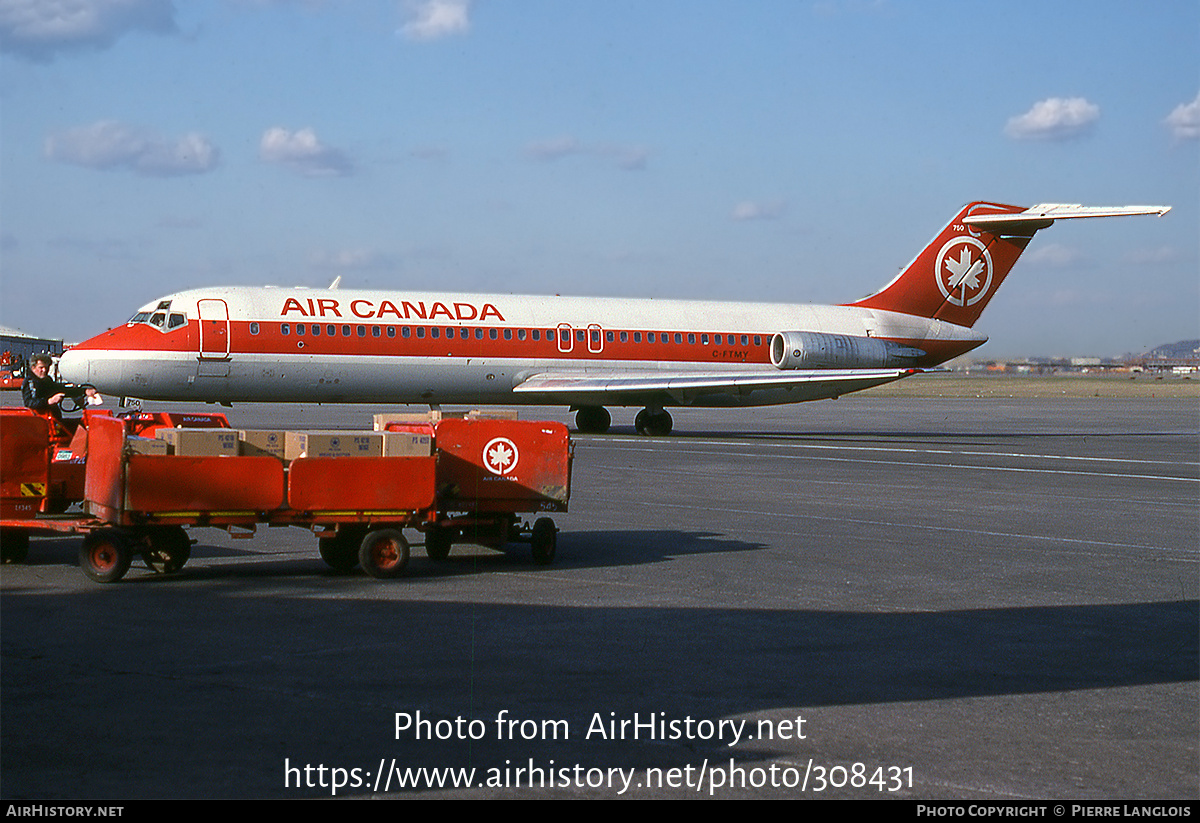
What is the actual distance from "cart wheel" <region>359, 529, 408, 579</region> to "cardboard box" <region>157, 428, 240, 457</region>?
1465mm

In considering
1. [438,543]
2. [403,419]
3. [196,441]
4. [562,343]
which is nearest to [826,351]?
[562,343]

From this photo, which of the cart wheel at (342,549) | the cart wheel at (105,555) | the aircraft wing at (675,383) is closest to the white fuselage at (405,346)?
the aircraft wing at (675,383)

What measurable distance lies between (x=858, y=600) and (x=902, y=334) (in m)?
27.1

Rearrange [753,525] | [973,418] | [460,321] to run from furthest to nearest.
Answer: [973,418], [460,321], [753,525]

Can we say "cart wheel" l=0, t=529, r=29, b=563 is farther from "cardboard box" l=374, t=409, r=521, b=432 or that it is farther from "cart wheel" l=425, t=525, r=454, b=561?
"cart wheel" l=425, t=525, r=454, b=561

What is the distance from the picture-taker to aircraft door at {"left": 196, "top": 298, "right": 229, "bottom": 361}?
2734 centimetres

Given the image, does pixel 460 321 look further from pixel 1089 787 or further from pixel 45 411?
pixel 1089 787

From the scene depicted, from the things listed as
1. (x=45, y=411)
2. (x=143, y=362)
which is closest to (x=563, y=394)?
(x=143, y=362)

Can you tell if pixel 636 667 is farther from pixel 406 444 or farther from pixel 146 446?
pixel 146 446

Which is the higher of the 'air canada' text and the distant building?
the distant building

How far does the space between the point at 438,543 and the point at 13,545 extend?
384 cm

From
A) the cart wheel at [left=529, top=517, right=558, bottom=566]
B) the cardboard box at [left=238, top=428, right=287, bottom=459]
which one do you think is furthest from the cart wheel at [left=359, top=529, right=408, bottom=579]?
the cart wheel at [left=529, top=517, right=558, bottom=566]

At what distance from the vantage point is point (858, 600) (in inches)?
389

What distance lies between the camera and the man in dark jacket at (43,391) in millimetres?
13062
